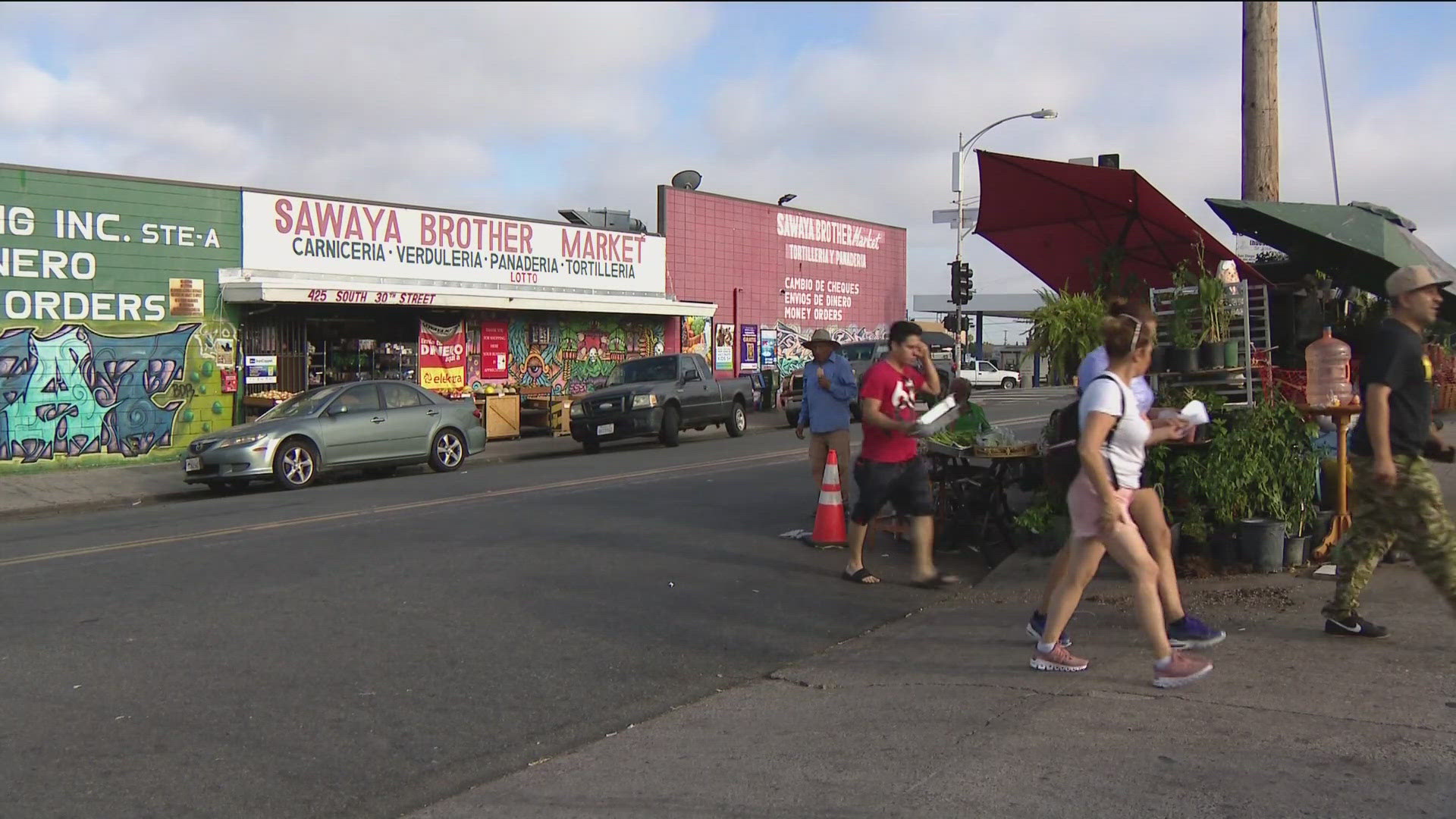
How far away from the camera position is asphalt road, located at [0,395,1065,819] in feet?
15.4

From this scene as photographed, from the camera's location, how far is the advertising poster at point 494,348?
2345 centimetres

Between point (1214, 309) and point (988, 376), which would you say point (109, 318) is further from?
point (988, 376)

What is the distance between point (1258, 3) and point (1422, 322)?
5199 mm

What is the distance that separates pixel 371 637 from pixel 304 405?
994cm

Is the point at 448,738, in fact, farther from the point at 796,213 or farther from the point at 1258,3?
the point at 796,213

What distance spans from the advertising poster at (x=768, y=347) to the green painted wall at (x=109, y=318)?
15.1m

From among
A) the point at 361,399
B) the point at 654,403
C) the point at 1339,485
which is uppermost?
the point at 361,399

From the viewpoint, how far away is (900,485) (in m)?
7.66

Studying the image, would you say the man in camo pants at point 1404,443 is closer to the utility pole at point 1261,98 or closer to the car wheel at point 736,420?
the utility pole at point 1261,98

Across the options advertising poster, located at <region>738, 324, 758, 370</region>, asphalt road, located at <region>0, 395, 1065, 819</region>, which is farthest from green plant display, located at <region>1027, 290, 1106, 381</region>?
advertising poster, located at <region>738, 324, 758, 370</region>

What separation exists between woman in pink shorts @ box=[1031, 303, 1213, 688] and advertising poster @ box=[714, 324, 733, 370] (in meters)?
24.5

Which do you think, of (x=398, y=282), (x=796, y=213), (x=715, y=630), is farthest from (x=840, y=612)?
(x=796, y=213)

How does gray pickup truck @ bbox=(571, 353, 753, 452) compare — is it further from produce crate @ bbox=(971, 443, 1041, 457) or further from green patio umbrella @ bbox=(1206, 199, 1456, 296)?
green patio umbrella @ bbox=(1206, 199, 1456, 296)

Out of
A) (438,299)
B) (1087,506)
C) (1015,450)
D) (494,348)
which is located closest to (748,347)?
(494,348)
